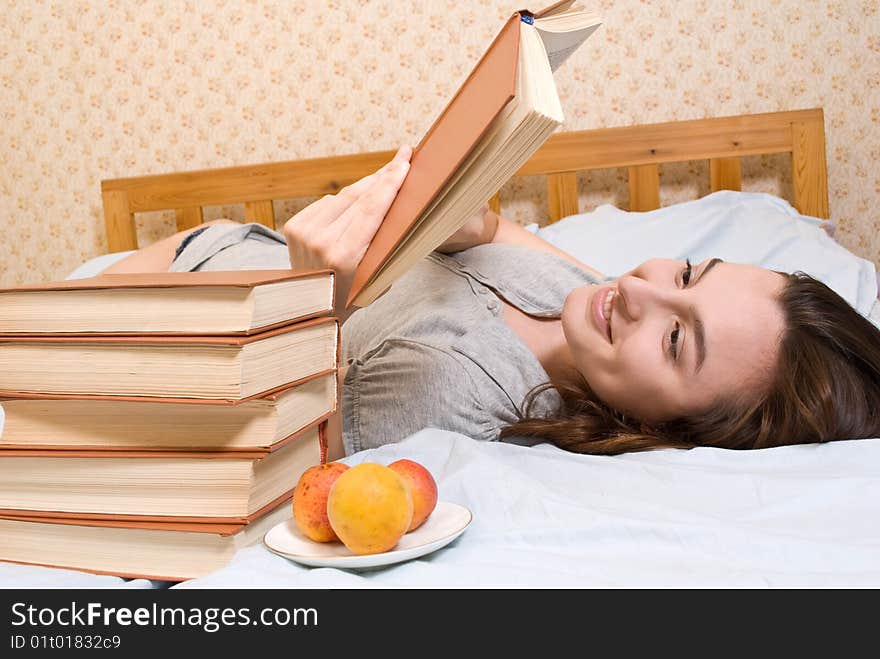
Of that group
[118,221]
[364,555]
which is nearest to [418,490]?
[364,555]

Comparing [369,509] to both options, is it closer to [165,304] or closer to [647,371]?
[165,304]

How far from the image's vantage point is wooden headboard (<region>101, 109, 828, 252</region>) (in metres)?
1.81

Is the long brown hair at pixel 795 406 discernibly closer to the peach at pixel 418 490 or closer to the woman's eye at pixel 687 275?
the woman's eye at pixel 687 275

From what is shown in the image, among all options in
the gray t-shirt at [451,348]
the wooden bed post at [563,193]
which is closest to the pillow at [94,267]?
the gray t-shirt at [451,348]

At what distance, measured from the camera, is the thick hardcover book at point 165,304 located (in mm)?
617

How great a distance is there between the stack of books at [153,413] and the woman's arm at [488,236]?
2.06 ft

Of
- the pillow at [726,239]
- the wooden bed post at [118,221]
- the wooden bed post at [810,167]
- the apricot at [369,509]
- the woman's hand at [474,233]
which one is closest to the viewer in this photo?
the apricot at [369,509]

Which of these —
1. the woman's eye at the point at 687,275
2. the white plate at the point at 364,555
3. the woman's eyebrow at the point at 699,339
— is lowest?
the white plate at the point at 364,555

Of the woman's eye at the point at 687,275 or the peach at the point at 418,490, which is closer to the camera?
the peach at the point at 418,490

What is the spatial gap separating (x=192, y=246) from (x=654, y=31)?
120cm

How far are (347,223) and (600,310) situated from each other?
0.40m

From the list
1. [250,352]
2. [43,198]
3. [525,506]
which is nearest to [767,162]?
[525,506]

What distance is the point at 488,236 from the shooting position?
4.57 feet
